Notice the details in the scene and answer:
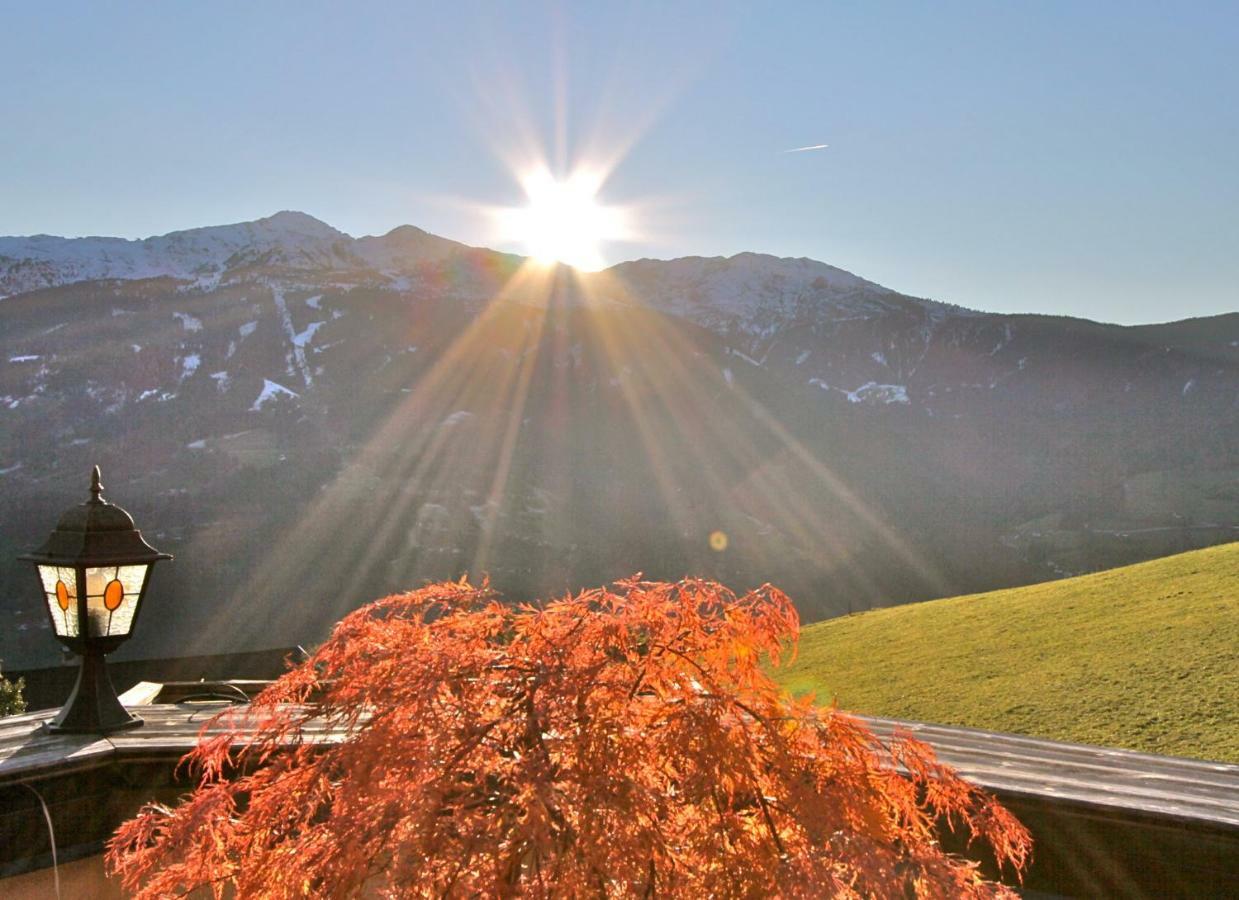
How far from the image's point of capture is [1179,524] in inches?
4250

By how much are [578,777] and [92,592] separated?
314 cm

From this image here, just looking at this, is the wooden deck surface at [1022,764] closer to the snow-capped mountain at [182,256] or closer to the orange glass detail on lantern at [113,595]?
the orange glass detail on lantern at [113,595]

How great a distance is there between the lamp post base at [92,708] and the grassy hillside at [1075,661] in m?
5.04

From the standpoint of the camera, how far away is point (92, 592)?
4309mm

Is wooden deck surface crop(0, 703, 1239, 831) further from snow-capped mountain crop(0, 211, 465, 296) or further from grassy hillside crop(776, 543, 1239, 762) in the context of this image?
snow-capped mountain crop(0, 211, 465, 296)

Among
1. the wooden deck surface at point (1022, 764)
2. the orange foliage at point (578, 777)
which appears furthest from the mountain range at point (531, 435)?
the orange foliage at point (578, 777)

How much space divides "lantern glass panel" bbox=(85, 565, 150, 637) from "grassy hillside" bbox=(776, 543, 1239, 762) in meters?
5.07

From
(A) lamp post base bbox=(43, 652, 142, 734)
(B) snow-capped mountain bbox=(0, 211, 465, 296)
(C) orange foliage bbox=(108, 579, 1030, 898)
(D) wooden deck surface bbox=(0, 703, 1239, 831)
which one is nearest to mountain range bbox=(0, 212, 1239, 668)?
(B) snow-capped mountain bbox=(0, 211, 465, 296)

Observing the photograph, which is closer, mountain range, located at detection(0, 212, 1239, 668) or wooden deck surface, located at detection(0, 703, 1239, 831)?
wooden deck surface, located at detection(0, 703, 1239, 831)

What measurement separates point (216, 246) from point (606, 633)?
209596 mm

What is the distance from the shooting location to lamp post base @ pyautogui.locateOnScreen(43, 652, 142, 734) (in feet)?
14.0

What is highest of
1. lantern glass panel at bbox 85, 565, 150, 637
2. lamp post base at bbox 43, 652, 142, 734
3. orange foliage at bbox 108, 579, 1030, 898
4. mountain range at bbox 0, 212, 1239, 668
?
orange foliage at bbox 108, 579, 1030, 898

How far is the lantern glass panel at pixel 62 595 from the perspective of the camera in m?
4.28

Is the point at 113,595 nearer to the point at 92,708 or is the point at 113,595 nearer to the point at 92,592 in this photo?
the point at 92,592
